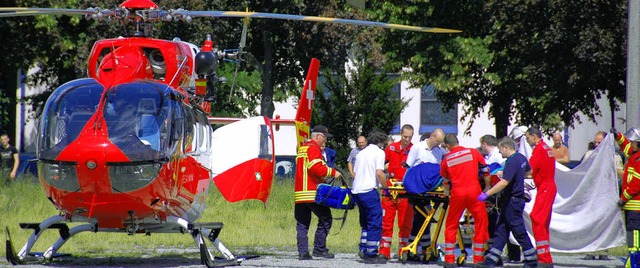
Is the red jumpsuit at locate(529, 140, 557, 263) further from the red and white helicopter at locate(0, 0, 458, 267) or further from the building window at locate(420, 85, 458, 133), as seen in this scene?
the building window at locate(420, 85, 458, 133)

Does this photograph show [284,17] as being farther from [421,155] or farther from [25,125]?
[25,125]

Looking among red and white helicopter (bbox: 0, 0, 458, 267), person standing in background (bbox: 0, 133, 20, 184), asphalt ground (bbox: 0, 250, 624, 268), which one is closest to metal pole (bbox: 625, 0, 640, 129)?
asphalt ground (bbox: 0, 250, 624, 268)

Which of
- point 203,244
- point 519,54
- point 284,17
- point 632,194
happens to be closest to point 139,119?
point 203,244

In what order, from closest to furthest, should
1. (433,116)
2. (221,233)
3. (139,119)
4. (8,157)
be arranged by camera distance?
(139,119) < (221,233) < (8,157) < (433,116)

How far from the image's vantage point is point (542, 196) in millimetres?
13344

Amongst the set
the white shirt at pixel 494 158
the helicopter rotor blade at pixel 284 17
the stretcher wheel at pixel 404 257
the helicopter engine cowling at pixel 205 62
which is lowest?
the stretcher wheel at pixel 404 257

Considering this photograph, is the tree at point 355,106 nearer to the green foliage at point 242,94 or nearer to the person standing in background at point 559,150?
the green foliage at point 242,94

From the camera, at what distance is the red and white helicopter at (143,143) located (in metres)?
11.8

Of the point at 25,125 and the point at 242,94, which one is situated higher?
the point at 242,94

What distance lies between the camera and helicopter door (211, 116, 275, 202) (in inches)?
536

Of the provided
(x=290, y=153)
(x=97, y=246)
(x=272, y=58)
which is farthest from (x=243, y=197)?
(x=290, y=153)

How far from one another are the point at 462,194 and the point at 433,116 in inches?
1168

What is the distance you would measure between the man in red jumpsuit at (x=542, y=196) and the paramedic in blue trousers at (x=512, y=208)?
15 centimetres

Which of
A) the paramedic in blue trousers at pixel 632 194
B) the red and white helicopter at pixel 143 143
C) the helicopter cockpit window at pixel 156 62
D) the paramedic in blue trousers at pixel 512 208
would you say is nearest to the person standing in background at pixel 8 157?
the red and white helicopter at pixel 143 143
